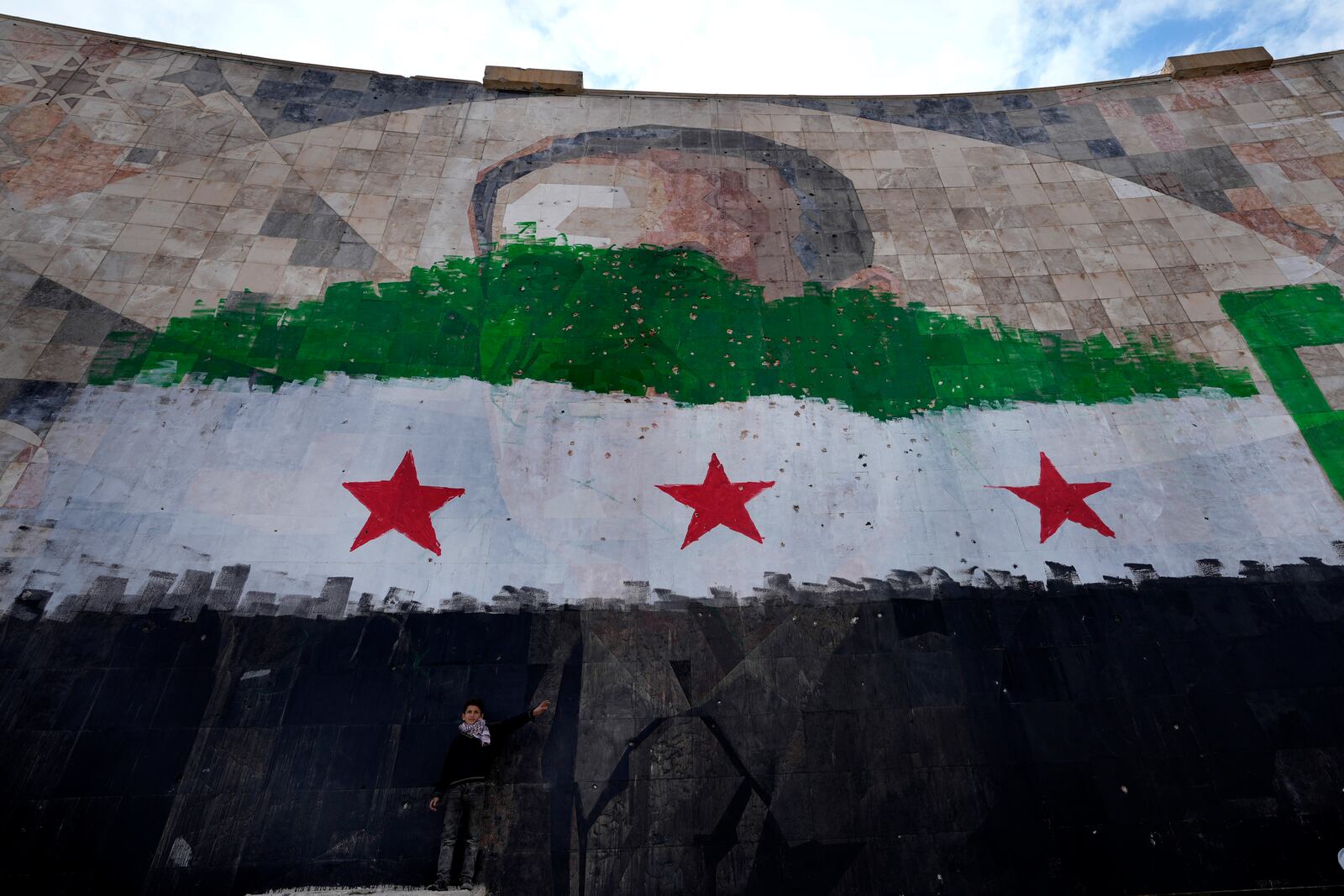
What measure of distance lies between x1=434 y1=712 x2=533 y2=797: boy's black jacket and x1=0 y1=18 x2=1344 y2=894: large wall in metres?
0.68

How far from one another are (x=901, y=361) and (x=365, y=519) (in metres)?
12.9

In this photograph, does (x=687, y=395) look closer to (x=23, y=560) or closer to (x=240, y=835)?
(x=240, y=835)

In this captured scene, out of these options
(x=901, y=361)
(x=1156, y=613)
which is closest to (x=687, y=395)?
(x=901, y=361)

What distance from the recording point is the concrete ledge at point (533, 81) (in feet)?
64.9

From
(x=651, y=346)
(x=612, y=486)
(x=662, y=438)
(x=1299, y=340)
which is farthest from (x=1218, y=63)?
(x=612, y=486)

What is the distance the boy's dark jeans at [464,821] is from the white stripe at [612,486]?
349 cm

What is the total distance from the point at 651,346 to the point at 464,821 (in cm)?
1063

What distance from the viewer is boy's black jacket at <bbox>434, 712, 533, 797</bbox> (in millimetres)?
10195

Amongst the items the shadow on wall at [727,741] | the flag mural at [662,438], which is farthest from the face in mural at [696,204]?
the shadow on wall at [727,741]

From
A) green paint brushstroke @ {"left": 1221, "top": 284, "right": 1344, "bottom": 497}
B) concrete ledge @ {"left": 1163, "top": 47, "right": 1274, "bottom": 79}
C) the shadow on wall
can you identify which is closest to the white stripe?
green paint brushstroke @ {"left": 1221, "top": 284, "right": 1344, "bottom": 497}

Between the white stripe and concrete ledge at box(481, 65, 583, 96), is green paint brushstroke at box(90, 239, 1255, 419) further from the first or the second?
concrete ledge at box(481, 65, 583, 96)

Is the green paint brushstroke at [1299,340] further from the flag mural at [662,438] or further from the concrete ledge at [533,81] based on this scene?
the concrete ledge at [533,81]

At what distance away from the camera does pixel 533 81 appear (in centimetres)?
1981

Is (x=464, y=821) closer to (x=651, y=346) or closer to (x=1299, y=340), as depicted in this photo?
(x=651, y=346)
